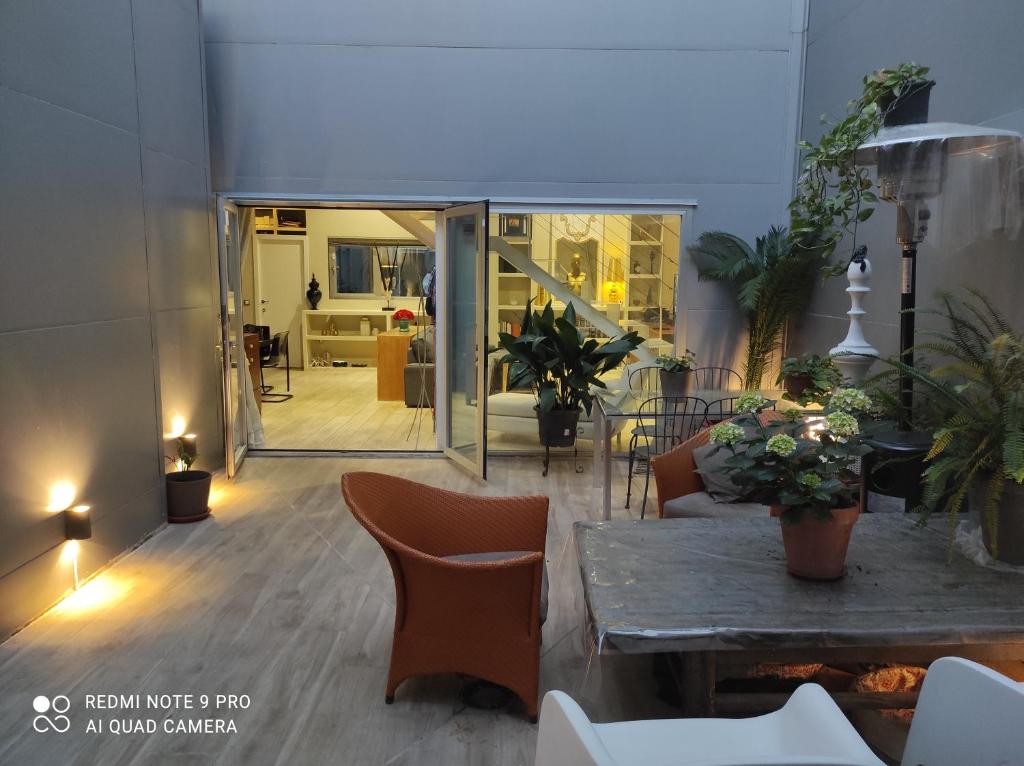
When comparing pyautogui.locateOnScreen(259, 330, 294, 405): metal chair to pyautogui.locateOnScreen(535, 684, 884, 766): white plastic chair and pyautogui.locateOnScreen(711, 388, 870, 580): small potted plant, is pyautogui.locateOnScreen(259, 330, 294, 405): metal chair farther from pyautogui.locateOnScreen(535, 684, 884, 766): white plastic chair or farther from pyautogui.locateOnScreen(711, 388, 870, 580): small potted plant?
pyautogui.locateOnScreen(535, 684, 884, 766): white plastic chair

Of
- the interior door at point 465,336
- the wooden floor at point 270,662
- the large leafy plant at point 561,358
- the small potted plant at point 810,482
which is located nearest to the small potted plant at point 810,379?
the large leafy plant at point 561,358

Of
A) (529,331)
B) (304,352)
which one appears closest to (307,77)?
(529,331)

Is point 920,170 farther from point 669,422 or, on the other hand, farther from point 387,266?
point 387,266

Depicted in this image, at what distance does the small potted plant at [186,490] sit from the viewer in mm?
5051

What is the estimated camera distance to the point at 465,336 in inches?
265

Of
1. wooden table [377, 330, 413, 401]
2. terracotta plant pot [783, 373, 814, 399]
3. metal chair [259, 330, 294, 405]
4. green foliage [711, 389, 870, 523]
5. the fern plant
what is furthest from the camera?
metal chair [259, 330, 294, 405]

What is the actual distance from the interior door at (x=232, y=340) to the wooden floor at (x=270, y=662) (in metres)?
1.31

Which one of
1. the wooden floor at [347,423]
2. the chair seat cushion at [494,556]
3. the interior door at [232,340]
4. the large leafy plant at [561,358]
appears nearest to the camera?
the chair seat cushion at [494,556]

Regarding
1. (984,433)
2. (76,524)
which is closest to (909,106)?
(984,433)

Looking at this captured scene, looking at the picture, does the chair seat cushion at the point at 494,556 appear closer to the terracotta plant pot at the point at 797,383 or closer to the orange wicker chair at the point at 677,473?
the orange wicker chair at the point at 677,473

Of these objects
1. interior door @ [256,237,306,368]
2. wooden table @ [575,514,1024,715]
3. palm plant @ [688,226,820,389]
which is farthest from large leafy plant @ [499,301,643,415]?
interior door @ [256,237,306,368]

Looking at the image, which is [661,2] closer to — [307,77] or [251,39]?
[307,77]

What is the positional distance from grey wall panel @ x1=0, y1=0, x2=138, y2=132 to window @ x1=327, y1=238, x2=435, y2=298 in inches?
318

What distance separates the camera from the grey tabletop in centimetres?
201
